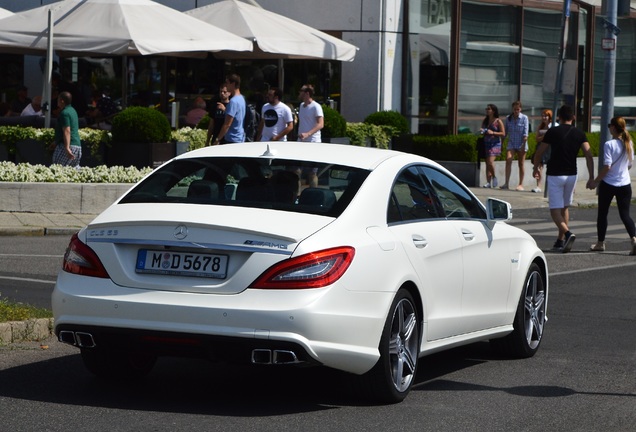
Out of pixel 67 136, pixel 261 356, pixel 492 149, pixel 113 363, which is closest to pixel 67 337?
pixel 113 363

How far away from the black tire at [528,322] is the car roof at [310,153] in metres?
1.46

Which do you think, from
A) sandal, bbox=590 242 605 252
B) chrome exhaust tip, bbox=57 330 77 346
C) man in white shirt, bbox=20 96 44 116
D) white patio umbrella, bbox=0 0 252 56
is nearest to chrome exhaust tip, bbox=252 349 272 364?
chrome exhaust tip, bbox=57 330 77 346

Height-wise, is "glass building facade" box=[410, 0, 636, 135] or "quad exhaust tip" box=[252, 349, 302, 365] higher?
"glass building facade" box=[410, 0, 636, 135]

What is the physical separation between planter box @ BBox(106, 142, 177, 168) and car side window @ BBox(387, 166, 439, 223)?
45.2 ft

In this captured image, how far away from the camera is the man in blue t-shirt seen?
19.6 m

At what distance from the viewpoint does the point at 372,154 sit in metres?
7.91

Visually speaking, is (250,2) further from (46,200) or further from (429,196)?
(429,196)

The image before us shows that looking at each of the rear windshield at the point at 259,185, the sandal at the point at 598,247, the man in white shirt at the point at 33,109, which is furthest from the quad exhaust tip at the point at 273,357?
the man in white shirt at the point at 33,109

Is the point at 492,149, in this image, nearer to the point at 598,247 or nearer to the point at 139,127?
the point at 139,127

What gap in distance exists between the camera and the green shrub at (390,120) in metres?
27.7

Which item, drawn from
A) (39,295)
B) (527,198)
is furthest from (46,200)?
(527,198)

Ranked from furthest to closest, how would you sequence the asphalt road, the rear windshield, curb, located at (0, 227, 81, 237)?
curb, located at (0, 227, 81, 237) → the rear windshield → the asphalt road

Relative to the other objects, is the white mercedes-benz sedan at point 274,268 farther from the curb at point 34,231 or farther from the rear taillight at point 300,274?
Answer: the curb at point 34,231

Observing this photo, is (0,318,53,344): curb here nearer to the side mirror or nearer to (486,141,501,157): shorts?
the side mirror
